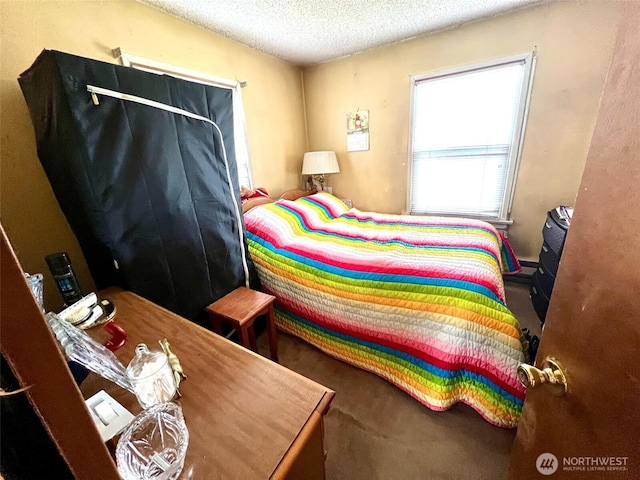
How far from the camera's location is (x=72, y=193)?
3.63ft

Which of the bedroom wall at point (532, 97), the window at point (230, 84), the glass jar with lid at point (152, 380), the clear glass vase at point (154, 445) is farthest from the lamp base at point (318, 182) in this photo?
the clear glass vase at point (154, 445)

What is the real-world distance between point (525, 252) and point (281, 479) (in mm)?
3021

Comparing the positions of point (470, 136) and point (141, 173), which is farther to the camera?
point (470, 136)

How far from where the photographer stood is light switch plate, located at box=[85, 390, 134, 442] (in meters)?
0.57

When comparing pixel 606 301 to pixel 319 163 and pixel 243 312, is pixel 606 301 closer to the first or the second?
pixel 243 312

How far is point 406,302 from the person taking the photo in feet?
4.43

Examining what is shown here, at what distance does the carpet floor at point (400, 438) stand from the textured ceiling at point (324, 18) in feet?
8.47

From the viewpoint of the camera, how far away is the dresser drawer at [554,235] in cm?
173

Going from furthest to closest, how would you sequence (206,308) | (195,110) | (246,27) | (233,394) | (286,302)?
(246,27) < (286,302) < (206,308) < (195,110) < (233,394)

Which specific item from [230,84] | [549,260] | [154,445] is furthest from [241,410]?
[230,84]

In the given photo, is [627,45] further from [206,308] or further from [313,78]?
[313,78]

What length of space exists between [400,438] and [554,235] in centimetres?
176

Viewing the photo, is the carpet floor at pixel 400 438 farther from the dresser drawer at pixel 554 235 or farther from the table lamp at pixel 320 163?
the table lamp at pixel 320 163

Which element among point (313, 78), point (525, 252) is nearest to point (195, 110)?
point (313, 78)
